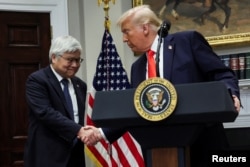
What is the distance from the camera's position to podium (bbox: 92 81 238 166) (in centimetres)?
134

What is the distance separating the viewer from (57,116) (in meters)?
2.79

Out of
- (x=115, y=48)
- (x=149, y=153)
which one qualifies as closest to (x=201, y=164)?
(x=149, y=153)

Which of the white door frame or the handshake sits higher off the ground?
the white door frame

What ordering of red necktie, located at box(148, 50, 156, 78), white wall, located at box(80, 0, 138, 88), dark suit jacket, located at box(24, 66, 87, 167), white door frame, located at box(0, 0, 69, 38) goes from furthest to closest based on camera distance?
white wall, located at box(80, 0, 138, 88) < white door frame, located at box(0, 0, 69, 38) < dark suit jacket, located at box(24, 66, 87, 167) < red necktie, located at box(148, 50, 156, 78)

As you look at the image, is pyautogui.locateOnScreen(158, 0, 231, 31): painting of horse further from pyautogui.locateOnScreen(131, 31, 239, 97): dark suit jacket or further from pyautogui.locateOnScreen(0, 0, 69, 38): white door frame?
pyautogui.locateOnScreen(131, 31, 239, 97): dark suit jacket

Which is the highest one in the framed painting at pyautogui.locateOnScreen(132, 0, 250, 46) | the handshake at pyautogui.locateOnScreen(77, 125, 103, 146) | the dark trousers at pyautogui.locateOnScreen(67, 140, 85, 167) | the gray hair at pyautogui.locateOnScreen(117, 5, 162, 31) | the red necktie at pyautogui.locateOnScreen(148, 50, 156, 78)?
the framed painting at pyautogui.locateOnScreen(132, 0, 250, 46)

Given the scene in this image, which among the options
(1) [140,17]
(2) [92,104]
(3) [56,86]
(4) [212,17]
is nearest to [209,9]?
(4) [212,17]

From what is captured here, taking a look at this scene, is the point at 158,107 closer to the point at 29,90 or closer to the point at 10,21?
the point at 29,90

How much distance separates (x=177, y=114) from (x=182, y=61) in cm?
67

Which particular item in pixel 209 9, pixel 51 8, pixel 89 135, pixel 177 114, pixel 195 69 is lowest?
pixel 89 135

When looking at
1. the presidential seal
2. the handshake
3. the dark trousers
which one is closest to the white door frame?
the dark trousers

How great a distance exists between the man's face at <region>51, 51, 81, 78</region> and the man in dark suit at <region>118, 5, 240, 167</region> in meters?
0.89

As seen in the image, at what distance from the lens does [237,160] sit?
158 cm

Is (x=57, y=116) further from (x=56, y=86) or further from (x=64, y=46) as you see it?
(x=64, y=46)
